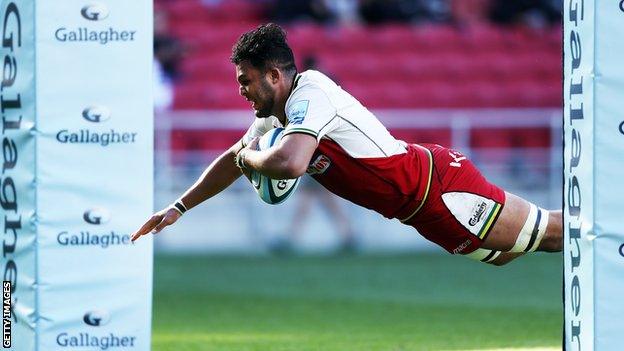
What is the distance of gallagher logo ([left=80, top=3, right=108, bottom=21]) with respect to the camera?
6.51m

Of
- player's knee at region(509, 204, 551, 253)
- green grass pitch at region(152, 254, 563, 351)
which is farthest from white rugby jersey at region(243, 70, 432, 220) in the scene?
green grass pitch at region(152, 254, 563, 351)

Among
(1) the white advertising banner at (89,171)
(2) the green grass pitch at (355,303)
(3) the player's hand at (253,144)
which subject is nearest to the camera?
(1) the white advertising banner at (89,171)

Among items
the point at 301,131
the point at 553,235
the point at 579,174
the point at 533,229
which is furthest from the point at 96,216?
the point at 553,235

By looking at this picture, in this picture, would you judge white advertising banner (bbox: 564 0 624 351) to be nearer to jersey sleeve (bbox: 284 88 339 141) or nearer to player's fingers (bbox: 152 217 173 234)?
jersey sleeve (bbox: 284 88 339 141)

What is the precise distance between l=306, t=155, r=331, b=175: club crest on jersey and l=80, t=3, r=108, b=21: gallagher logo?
59.9 inches

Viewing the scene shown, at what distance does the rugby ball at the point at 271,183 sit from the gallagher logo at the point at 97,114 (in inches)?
35.1

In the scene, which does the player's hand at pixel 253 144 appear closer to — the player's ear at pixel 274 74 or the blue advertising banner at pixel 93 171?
the player's ear at pixel 274 74

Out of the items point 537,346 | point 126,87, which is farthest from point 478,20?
point 126,87

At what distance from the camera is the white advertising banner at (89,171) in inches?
256

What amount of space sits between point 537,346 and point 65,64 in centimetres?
413

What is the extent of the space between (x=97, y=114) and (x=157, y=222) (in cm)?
71

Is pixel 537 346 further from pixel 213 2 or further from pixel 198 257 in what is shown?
pixel 213 2
